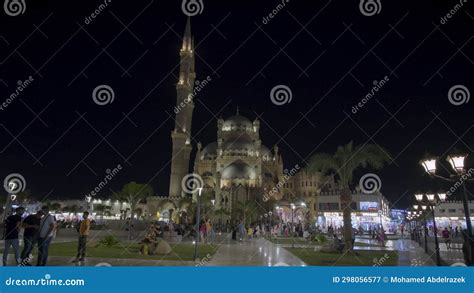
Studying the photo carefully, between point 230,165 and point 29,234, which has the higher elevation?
point 230,165

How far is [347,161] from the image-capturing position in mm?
21719

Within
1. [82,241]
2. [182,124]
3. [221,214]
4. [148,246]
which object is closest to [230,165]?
[182,124]

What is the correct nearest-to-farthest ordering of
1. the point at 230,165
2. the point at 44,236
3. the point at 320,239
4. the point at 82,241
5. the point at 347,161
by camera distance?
the point at 44,236
the point at 82,241
the point at 347,161
the point at 320,239
the point at 230,165

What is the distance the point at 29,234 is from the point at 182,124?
60143 millimetres

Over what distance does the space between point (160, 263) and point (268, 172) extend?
7527 centimetres

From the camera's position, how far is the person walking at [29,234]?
413 inches

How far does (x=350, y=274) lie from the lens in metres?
8.74

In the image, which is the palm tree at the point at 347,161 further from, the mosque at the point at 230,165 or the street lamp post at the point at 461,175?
the mosque at the point at 230,165

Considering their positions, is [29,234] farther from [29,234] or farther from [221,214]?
[221,214]

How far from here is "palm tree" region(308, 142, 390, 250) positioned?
2109 centimetres

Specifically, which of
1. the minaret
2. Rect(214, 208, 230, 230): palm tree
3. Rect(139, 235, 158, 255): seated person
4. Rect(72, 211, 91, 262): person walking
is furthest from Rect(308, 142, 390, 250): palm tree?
the minaret

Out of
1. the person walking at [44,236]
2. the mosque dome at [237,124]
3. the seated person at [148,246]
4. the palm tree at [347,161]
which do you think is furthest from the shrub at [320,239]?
the mosque dome at [237,124]

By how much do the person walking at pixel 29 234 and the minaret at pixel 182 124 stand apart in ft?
192

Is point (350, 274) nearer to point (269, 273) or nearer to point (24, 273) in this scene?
point (269, 273)
